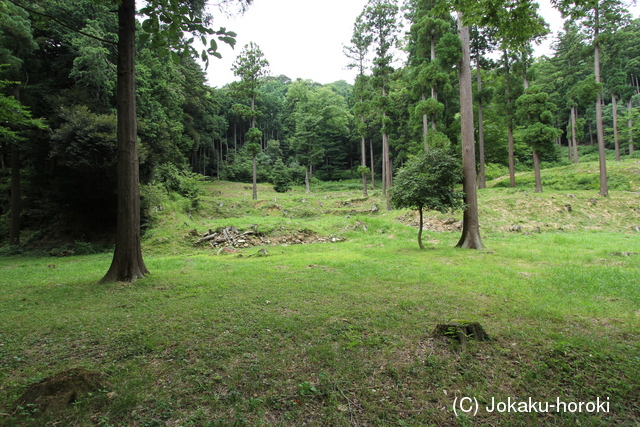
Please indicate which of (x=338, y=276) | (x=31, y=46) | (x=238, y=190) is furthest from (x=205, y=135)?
(x=338, y=276)

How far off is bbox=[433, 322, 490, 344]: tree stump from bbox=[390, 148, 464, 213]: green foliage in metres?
7.85

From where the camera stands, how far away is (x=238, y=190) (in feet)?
108

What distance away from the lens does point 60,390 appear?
7.00ft

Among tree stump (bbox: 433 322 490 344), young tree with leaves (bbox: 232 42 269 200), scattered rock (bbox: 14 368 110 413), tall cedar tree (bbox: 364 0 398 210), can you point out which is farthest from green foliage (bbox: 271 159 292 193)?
scattered rock (bbox: 14 368 110 413)

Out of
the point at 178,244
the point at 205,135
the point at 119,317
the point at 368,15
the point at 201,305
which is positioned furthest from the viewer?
the point at 205,135

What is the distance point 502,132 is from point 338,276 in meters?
25.6

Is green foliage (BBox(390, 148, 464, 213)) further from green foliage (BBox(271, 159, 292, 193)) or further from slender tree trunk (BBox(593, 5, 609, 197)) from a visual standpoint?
green foliage (BBox(271, 159, 292, 193))

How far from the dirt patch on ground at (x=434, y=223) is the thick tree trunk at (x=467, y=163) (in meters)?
4.07

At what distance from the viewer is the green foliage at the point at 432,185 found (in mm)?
10664

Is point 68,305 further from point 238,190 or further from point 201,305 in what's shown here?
point 238,190

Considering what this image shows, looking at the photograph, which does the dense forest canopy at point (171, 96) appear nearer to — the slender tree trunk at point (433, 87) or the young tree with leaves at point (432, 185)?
the slender tree trunk at point (433, 87)

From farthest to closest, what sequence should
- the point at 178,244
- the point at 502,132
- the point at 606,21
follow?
the point at 502,132, the point at 606,21, the point at 178,244

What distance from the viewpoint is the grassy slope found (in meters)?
2.11

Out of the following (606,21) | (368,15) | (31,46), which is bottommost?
(31,46)
